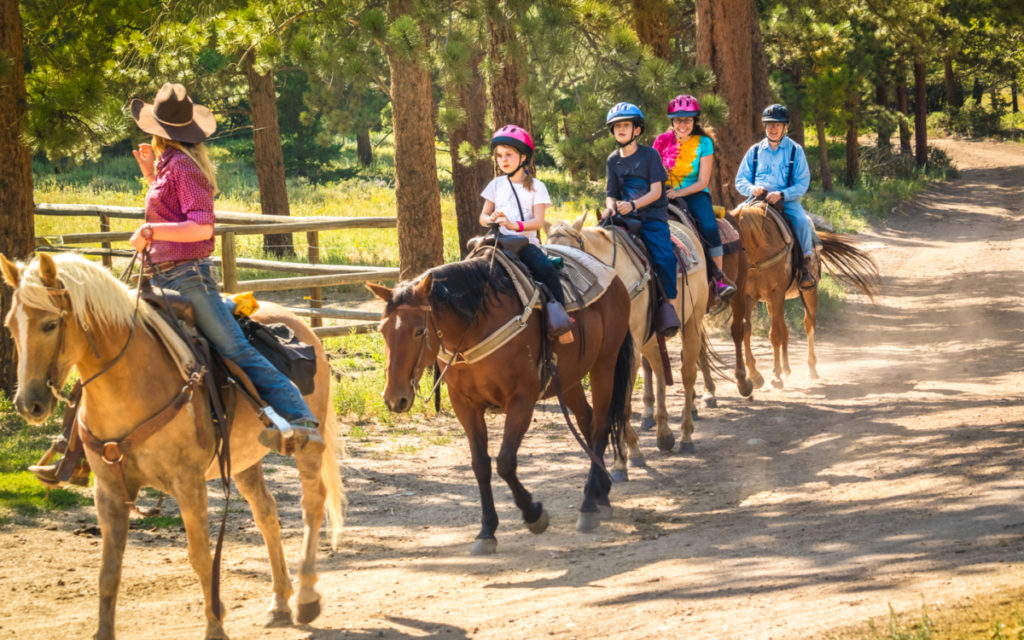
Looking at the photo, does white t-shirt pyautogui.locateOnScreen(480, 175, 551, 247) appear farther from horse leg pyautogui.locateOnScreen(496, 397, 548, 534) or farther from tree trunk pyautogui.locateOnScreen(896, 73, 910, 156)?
tree trunk pyautogui.locateOnScreen(896, 73, 910, 156)

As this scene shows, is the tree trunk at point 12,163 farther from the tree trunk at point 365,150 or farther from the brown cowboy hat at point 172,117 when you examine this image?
the tree trunk at point 365,150

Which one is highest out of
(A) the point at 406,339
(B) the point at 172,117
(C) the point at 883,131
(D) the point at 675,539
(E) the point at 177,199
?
(C) the point at 883,131

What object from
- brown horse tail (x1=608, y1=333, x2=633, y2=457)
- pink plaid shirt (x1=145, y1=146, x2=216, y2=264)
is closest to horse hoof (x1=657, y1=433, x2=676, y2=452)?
brown horse tail (x1=608, y1=333, x2=633, y2=457)

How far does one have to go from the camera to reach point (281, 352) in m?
6.13

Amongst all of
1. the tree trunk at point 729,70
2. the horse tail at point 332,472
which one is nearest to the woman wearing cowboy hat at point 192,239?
the horse tail at point 332,472

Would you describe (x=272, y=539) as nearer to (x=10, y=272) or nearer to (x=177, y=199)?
(x=177, y=199)

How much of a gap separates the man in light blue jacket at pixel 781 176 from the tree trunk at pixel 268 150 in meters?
12.4

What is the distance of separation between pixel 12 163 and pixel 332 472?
6.65 metres

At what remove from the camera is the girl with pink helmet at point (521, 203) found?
24.8 ft

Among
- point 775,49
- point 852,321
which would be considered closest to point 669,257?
point 852,321

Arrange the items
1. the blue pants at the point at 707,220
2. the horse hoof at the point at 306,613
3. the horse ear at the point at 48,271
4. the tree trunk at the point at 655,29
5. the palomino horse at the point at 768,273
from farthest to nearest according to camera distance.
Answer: the tree trunk at the point at 655,29, the palomino horse at the point at 768,273, the blue pants at the point at 707,220, the horse hoof at the point at 306,613, the horse ear at the point at 48,271

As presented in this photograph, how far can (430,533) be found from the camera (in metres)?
7.95

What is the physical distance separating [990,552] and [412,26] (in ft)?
24.8

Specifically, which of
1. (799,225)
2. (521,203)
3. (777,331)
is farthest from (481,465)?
(799,225)
